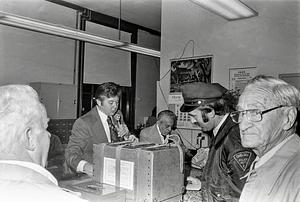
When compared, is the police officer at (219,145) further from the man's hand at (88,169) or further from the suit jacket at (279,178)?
the man's hand at (88,169)

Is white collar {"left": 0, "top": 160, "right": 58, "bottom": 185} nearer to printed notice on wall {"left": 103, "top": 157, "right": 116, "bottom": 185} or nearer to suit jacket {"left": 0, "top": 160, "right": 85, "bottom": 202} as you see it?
suit jacket {"left": 0, "top": 160, "right": 85, "bottom": 202}

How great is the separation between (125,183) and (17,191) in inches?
21.4

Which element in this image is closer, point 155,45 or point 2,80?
point 2,80

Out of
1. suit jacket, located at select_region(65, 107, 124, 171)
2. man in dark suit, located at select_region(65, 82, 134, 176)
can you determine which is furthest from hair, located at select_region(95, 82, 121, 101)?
suit jacket, located at select_region(65, 107, 124, 171)

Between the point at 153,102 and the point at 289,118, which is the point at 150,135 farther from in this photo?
the point at 153,102

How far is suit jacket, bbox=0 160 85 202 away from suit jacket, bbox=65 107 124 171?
1134 mm

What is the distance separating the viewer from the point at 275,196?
2.96ft

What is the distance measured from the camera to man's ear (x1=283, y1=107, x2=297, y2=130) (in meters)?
1.02

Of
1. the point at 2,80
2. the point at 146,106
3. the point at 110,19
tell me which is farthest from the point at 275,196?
the point at 146,106

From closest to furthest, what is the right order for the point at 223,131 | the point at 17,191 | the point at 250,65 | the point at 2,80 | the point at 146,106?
the point at 17,191, the point at 223,131, the point at 250,65, the point at 2,80, the point at 146,106

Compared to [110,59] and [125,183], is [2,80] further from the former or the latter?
[125,183]

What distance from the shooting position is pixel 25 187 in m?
0.77

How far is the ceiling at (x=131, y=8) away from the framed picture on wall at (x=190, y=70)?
4.90 ft

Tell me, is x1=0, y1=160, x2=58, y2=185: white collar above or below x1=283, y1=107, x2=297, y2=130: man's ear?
below
